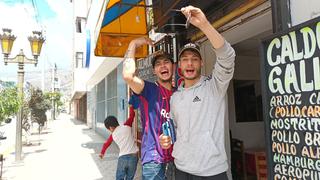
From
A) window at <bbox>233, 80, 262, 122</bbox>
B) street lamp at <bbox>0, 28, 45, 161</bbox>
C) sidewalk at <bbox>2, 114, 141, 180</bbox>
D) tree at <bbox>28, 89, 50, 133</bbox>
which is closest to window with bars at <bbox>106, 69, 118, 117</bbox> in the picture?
sidewalk at <bbox>2, 114, 141, 180</bbox>

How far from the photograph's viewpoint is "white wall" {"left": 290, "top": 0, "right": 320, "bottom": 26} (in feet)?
7.27

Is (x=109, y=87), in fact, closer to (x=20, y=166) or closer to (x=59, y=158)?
(x=59, y=158)

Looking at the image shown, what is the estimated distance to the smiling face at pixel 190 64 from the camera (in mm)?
2385

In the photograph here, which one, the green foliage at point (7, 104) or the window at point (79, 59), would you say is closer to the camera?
the green foliage at point (7, 104)

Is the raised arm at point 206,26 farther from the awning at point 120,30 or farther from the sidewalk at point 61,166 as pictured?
the sidewalk at point 61,166

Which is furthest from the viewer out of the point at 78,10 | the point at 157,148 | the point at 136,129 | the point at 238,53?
the point at 78,10

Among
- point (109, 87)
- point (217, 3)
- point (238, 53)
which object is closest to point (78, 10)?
point (109, 87)

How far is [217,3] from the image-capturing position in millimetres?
4035

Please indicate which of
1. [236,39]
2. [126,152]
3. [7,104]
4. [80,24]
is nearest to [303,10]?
[236,39]

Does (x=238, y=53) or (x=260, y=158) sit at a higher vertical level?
(x=238, y=53)

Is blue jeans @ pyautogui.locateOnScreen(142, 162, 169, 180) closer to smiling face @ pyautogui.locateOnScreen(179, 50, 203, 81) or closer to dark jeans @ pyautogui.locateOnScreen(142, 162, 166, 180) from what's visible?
dark jeans @ pyautogui.locateOnScreen(142, 162, 166, 180)

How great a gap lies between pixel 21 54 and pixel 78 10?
758 inches

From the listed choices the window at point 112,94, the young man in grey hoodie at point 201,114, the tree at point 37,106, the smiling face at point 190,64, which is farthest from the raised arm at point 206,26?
the tree at point 37,106

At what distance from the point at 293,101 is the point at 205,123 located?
23.8 inches
